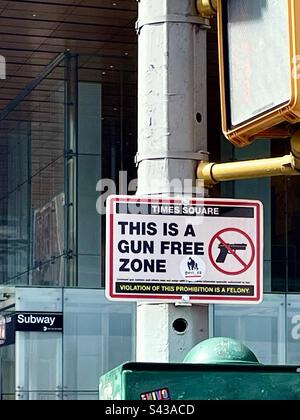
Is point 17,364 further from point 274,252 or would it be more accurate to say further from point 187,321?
point 187,321

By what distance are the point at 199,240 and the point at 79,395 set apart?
63.4 ft

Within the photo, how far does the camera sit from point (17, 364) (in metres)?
25.1

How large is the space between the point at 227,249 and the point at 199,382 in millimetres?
1192

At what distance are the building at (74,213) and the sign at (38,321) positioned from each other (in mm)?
21

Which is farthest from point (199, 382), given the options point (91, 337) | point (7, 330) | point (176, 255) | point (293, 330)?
point (293, 330)

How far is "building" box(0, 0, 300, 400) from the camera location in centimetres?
2500

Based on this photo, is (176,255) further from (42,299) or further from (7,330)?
(7,330)

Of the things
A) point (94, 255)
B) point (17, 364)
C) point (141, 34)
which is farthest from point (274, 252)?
point (141, 34)

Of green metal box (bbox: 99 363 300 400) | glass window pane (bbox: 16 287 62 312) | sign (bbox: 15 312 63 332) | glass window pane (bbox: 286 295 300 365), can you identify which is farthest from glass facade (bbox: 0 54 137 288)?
green metal box (bbox: 99 363 300 400)

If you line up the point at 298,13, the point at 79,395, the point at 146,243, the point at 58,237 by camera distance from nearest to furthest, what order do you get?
the point at 298,13 < the point at 146,243 < the point at 79,395 < the point at 58,237

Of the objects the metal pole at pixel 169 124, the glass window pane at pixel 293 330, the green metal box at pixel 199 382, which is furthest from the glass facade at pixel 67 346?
the green metal box at pixel 199 382

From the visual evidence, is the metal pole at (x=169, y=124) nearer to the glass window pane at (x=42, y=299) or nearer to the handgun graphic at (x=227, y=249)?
the handgun graphic at (x=227, y=249)

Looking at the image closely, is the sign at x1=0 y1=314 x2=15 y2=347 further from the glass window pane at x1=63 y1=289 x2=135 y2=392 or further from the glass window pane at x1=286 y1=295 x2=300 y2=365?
the glass window pane at x1=286 y1=295 x2=300 y2=365

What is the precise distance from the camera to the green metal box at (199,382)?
436 centimetres
